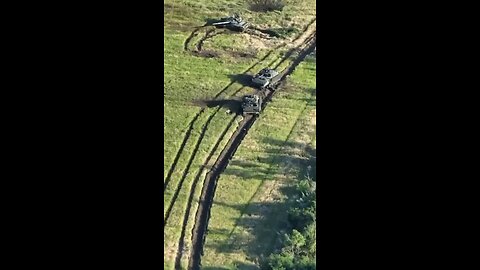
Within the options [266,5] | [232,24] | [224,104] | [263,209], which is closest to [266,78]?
[224,104]

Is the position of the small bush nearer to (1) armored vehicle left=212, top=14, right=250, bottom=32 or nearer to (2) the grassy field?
(2) the grassy field

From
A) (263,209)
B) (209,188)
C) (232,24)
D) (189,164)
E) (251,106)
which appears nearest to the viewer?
(263,209)

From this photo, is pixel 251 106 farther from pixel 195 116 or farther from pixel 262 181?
pixel 262 181

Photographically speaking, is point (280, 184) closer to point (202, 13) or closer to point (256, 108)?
point (256, 108)

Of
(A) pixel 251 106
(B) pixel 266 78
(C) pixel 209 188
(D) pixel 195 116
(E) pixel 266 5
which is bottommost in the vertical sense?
(C) pixel 209 188

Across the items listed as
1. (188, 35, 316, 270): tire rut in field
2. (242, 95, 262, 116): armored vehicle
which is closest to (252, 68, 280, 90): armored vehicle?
(188, 35, 316, 270): tire rut in field
